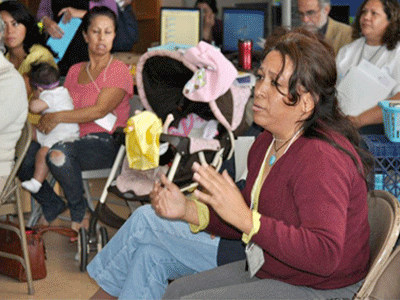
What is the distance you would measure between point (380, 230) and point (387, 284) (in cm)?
17

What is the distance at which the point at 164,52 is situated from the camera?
143 inches

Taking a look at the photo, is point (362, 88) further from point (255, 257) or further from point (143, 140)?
point (255, 257)

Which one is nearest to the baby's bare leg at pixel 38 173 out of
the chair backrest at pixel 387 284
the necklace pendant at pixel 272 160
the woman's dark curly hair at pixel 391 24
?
the woman's dark curly hair at pixel 391 24

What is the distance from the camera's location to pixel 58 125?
3.85 metres

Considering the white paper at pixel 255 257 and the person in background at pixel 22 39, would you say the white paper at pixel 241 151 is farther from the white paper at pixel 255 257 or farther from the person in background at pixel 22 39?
the white paper at pixel 255 257

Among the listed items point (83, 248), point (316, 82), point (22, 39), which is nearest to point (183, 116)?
point (83, 248)

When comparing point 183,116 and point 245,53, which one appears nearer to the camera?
point 183,116

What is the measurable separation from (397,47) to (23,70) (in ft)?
7.03

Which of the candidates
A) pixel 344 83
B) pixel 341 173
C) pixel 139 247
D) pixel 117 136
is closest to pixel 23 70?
pixel 117 136

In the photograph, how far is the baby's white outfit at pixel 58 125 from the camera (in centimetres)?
384

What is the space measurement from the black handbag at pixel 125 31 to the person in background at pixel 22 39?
0.48 metres

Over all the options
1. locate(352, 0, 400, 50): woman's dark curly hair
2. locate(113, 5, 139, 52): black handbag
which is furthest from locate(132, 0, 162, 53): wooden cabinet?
locate(352, 0, 400, 50): woman's dark curly hair

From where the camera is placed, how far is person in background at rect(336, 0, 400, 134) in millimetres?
3156

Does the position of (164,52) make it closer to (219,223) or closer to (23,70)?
(23,70)
